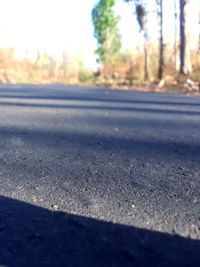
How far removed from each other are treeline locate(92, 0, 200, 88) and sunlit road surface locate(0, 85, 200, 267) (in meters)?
19.3

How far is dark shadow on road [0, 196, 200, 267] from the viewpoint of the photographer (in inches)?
85.6

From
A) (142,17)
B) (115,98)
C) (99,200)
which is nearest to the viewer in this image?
(99,200)

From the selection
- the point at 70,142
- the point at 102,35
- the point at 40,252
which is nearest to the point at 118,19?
the point at 102,35

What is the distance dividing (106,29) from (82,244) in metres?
52.7

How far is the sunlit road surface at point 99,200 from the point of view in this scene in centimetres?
229

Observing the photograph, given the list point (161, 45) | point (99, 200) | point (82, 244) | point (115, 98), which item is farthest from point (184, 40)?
point (82, 244)

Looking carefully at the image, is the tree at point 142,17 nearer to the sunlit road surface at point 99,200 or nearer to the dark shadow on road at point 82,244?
the sunlit road surface at point 99,200

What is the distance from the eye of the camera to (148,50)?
131 ft

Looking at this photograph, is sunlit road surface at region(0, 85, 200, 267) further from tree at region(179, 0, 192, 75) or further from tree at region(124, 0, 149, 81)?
tree at region(124, 0, 149, 81)

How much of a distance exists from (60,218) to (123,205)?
1.47 feet

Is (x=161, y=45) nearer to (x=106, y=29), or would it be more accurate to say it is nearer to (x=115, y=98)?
(x=115, y=98)

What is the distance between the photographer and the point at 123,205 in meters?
3.07

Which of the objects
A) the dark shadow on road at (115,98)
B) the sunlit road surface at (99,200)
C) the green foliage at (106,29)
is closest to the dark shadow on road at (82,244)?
the sunlit road surface at (99,200)

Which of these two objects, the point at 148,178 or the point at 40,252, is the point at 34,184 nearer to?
the point at 148,178
